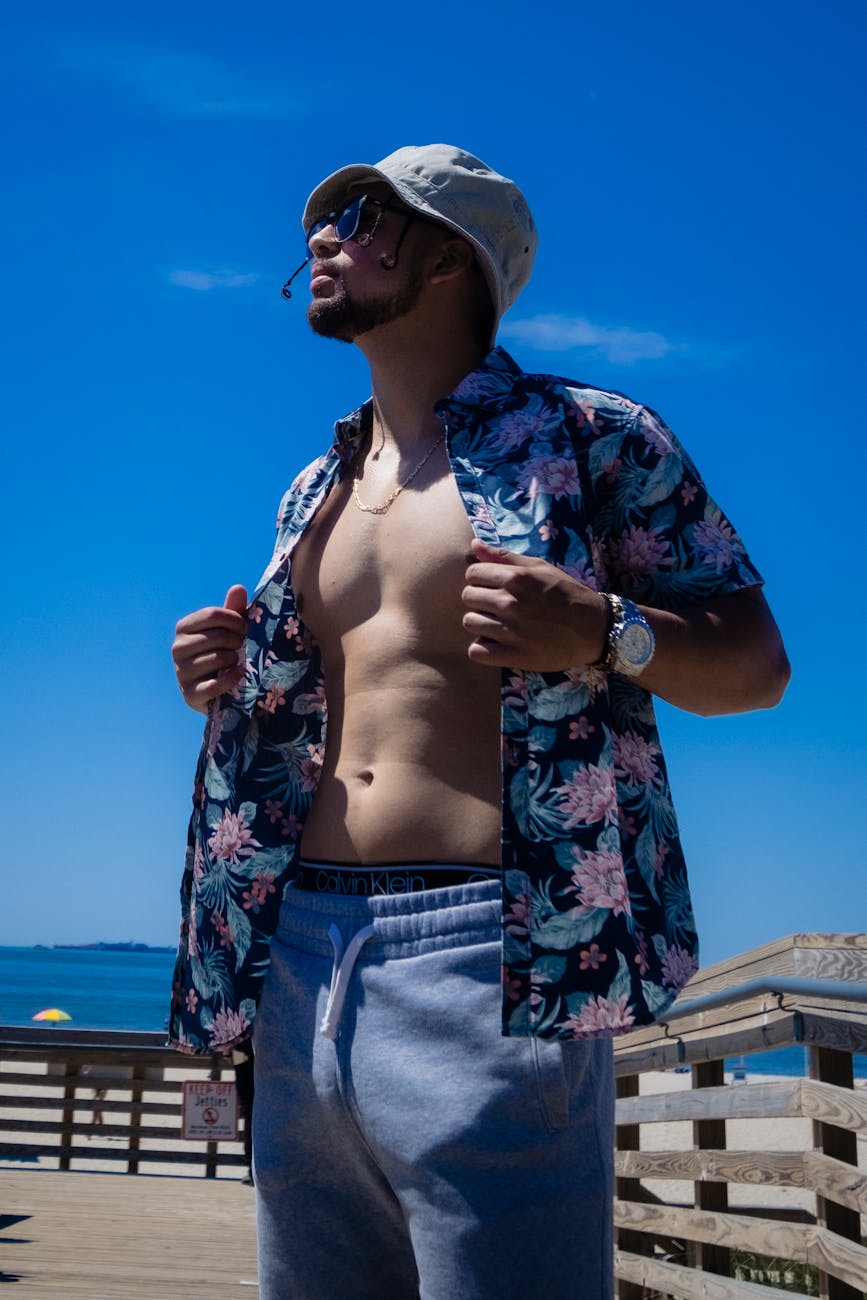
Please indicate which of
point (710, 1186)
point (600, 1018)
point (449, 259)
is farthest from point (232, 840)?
point (710, 1186)

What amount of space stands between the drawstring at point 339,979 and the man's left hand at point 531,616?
367 millimetres

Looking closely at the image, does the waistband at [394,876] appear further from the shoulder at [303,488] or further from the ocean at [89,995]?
the ocean at [89,995]

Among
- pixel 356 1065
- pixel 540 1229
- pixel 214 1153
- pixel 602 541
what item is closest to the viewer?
pixel 540 1229

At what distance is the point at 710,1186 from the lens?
4473 mm

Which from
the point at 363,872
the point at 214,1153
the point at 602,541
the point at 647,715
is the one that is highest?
the point at 602,541

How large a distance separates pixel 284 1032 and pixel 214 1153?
10.0m

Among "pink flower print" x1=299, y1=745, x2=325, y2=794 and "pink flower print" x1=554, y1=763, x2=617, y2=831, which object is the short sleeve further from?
"pink flower print" x1=299, y1=745, x2=325, y2=794

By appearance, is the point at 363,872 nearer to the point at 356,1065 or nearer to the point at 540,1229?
the point at 356,1065

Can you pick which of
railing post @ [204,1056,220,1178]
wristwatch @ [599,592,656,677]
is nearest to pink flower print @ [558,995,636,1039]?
wristwatch @ [599,592,656,677]

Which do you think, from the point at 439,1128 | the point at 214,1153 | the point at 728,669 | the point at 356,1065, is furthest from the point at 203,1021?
the point at 214,1153

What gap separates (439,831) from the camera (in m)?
1.67

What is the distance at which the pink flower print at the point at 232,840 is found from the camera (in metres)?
1.85

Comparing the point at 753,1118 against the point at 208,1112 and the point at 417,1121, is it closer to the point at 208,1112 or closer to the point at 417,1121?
the point at 417,1121

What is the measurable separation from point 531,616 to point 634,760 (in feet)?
0.89
